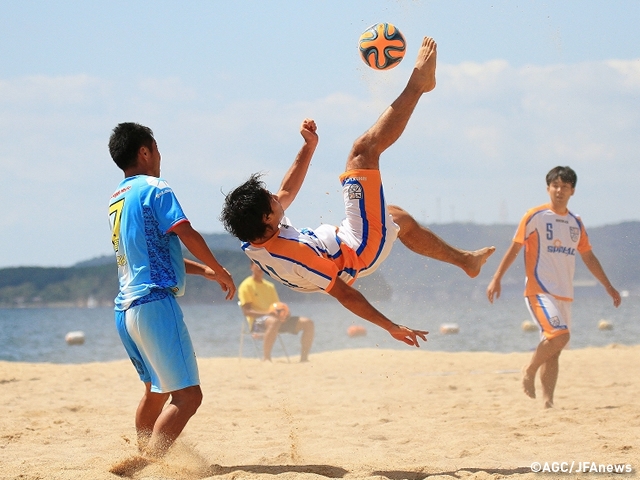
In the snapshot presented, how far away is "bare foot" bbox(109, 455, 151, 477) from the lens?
4625 millimetres

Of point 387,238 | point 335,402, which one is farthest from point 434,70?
point 335,402

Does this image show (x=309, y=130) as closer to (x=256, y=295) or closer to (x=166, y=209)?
(x=166, y=209)

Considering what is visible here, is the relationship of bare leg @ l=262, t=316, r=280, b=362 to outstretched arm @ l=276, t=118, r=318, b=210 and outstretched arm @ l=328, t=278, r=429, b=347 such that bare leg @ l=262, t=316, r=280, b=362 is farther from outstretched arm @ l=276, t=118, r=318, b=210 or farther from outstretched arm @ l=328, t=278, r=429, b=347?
outstretched arm @ l=328, t=278, r=429, b=347

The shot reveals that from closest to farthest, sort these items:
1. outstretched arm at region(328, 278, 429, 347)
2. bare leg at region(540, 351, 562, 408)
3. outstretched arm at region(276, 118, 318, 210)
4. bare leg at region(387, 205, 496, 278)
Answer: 1. outstretched arm at region(328, 278, 429, 347)
2. outstretched arm at region(276, 118, 318, 210)
3. bare leg at region(387, 205, 496, 278)
4. bare leg at region(540, 351, 562, 408)

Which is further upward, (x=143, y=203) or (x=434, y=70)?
(x=434, y=70)

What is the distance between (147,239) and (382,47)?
271cm

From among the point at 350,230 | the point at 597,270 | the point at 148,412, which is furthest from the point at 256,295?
the point at 148,412

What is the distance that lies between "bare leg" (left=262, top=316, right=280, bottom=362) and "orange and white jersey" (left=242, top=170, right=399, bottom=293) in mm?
8022

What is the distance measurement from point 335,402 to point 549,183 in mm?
3381

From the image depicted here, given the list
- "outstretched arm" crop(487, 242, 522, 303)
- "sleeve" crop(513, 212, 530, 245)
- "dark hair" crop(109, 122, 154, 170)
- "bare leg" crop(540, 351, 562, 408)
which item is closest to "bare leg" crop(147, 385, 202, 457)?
"dark hair" crop(109, 122, 154, 170)

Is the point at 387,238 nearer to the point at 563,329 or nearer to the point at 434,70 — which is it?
the point at 434,70

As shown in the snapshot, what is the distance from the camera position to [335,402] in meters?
8.84

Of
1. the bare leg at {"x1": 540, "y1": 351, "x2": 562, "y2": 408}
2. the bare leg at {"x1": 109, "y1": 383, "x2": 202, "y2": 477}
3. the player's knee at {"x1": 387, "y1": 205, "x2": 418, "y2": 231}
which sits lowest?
the bare leg at {"x1": 540, "y1": 351, "x2": 562, "y2": 408}

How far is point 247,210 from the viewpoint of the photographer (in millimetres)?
4961
